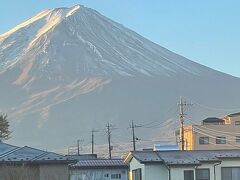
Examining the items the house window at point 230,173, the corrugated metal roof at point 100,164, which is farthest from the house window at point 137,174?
the corrugated metal roof at point 100,164

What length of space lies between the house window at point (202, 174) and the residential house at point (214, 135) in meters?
46.3

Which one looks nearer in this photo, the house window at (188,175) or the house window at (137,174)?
the house window at (188,175)

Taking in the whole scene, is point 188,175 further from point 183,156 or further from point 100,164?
point 100,164

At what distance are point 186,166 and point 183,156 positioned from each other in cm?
175

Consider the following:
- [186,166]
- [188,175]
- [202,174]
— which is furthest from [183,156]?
[188,175]

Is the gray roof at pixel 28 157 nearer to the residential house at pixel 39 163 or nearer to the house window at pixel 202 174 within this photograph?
the residential house at pixel 39 163

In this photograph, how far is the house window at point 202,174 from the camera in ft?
105

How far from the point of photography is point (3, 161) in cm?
2169

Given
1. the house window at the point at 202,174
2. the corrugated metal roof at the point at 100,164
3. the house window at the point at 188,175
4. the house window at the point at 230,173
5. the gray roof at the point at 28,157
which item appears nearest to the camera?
the gray roof at the point at 28,157

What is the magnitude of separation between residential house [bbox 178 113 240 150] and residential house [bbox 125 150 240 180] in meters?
45.4

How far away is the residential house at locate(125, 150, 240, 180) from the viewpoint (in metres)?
31.5

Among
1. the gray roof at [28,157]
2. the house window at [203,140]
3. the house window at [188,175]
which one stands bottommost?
the house window at [188,175]

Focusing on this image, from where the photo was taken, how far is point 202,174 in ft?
105

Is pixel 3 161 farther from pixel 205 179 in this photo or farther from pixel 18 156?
pixel 205 179
